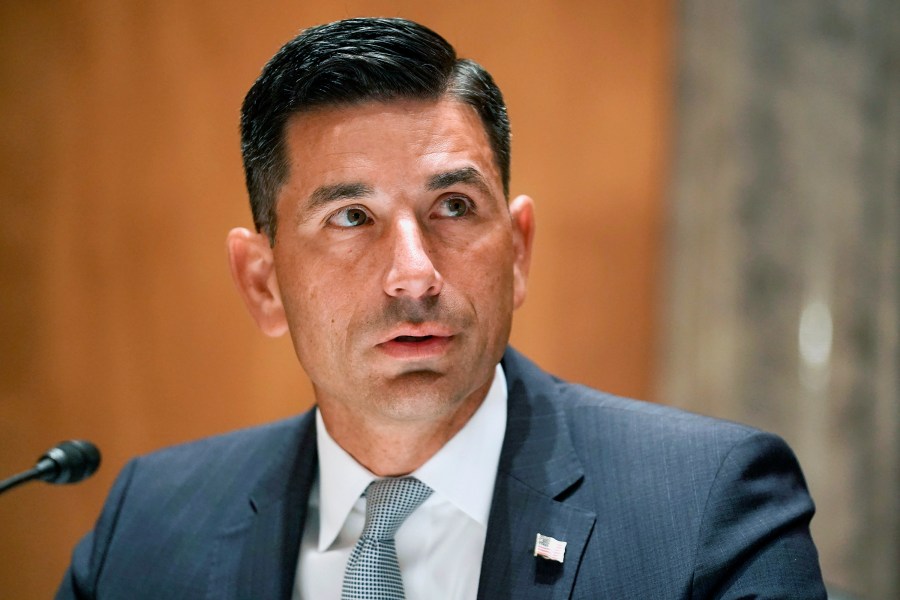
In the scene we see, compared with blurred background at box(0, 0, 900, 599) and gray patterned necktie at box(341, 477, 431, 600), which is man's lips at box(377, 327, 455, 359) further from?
blurred background at box(0, 0, 900, 599)

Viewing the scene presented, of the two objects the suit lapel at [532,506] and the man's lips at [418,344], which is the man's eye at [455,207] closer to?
the man's lips at [418,344]

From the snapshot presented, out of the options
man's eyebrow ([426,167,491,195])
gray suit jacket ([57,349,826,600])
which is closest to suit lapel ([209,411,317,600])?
gray suit jacket ([57,349,826,600])

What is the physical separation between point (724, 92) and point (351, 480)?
7.79 feet

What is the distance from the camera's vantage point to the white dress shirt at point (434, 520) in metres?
1.87

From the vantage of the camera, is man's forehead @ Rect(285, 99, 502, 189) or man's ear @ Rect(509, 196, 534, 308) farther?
man's ear @ Rect(509, 196, 534, 308)

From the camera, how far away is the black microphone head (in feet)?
5.49

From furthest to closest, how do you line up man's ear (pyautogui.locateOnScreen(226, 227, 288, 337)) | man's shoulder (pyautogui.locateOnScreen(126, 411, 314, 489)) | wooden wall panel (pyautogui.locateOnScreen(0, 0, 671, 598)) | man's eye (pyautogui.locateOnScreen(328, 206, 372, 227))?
wooden wall panel (pyautogui.locateOnScreen(0, 0, 671, 598)), man's shoulder (pyautogui.locateOnScreen(126, 411, 314, 489)), man's ear (pyautogui.locateOnScreen(226, 227, 288, 337)), man's eye (pyautogui.locateOnScreen(328, 206, 372, 227))

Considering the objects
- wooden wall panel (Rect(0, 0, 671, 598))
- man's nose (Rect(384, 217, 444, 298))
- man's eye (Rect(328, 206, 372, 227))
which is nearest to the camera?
man's nose (Rect(384, 217, 444, 298))

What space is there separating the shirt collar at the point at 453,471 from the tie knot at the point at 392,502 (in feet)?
0.07

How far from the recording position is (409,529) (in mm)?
1908

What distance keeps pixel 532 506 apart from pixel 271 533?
0.54 metres

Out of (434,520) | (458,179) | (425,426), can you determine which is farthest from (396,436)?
(458,179)

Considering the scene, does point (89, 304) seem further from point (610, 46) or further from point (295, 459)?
point (610, 46)

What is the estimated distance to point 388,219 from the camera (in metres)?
1.75
